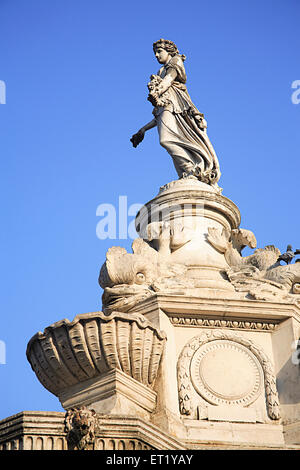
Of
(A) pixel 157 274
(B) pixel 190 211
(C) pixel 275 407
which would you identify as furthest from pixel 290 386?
(B) pixel 190 211

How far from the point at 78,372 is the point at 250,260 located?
4.74 metres

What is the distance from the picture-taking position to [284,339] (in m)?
17.2

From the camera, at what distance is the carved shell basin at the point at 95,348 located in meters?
15.6

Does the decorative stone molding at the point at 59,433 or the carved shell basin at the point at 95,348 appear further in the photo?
the carved shell basin at the point at 95,348

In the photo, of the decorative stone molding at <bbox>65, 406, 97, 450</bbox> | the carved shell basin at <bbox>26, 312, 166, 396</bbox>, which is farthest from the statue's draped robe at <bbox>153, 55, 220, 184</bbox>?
the decorative stone molding at <bbox>65, 406, 97, 450</bbox>

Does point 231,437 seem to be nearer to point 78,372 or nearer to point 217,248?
point 78,372

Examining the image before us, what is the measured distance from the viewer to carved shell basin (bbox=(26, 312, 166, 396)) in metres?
15.6

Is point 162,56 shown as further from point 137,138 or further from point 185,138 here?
point 185,138

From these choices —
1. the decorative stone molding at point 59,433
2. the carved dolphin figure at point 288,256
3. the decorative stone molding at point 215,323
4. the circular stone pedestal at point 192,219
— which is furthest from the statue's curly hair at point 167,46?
the decorative stone molding at point 59,433

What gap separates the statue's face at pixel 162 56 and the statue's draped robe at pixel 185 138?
0.99 meters

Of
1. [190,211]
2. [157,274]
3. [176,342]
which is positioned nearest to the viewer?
[176,342]

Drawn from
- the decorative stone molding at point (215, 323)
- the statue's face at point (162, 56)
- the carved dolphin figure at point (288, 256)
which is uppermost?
the statue's face at point (162, 56)

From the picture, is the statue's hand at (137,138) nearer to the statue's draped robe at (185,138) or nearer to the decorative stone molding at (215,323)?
the statue's draped robe at (185,138)

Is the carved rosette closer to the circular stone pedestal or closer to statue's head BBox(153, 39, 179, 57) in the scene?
the circular stone pedestal
